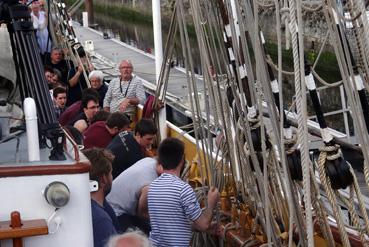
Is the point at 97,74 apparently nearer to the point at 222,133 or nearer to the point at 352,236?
the point at 222,133

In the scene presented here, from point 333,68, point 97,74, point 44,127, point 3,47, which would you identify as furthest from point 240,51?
point 333,68

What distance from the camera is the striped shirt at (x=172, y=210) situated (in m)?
3.83

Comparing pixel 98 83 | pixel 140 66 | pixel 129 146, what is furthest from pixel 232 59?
pixel 140 66

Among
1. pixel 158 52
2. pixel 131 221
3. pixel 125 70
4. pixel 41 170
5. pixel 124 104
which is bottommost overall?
pixel 131 221

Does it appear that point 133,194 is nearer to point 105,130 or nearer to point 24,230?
point 105,130

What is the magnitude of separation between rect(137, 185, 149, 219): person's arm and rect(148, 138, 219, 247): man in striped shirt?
0.96ft

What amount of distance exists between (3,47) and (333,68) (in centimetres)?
1790

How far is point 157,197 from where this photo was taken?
3859 mm

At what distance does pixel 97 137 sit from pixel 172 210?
5.48 feet

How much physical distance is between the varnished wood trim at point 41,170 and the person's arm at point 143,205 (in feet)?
5.38

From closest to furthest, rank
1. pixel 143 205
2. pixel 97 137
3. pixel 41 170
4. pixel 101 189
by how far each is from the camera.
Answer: pixel 41 170
pixel 101 189
pixel 143 205
pixel 97 137

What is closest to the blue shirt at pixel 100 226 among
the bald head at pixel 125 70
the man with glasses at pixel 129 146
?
the man with glasses at pixel 129 146

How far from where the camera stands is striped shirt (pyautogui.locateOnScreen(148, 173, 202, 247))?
3834 mm

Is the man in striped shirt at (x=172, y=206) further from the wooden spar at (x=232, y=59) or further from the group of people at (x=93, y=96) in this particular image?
the group of people at (x=93, y=96)
